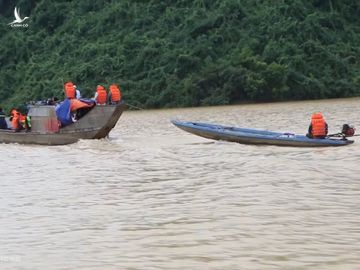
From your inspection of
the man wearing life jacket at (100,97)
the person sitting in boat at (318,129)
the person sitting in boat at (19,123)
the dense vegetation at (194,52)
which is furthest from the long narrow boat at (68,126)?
the dense vegetation at (194,52)

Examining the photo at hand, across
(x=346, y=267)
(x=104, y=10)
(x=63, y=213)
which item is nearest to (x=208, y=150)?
(x=63, y=213)

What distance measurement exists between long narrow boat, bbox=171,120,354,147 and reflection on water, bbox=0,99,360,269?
0.22 meters

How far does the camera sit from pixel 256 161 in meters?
13.1

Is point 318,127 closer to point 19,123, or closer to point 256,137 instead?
point 256,137

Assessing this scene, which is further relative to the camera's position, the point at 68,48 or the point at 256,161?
the point at 68,48

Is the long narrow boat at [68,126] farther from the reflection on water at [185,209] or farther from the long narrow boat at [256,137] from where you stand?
the reflection on water at [185,209]

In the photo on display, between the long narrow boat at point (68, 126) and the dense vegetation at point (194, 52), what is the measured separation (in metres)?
18.8

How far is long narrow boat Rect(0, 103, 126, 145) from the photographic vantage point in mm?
18234

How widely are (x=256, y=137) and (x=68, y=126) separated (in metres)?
5.45

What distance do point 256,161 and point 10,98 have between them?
33.0 meters

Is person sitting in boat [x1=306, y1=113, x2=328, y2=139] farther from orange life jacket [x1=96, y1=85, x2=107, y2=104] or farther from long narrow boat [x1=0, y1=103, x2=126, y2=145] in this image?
orange life jacket [x1=96, y1=85, x2=107, y2=104]

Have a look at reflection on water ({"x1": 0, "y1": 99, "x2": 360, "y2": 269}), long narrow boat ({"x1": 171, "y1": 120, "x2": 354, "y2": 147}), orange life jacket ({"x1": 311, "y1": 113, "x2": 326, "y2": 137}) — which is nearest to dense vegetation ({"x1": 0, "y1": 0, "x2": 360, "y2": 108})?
long narrow boat ({"x1": 171, "y1": 120, "x2": 354, "y2": 147})

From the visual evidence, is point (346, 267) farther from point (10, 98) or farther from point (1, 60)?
point (1, 60)

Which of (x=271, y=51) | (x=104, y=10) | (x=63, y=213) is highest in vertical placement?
(x=104, y=10)
